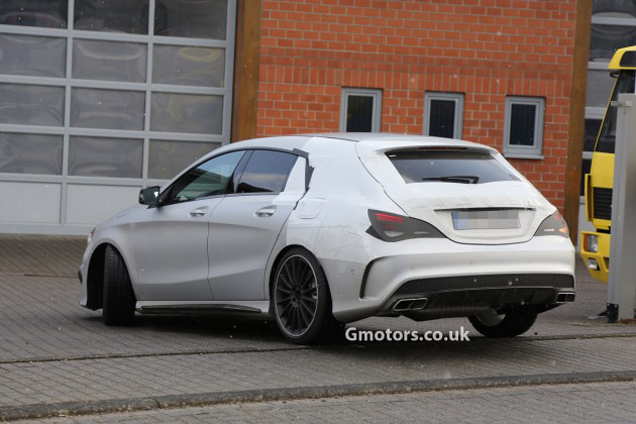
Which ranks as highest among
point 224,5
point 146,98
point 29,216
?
point 224,5

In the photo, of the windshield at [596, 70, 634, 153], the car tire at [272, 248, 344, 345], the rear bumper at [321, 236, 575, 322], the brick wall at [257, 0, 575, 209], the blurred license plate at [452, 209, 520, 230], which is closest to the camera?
the rear bumper at [321, 236, 575, 322]

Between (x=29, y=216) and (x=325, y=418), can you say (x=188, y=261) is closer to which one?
(x=325, y=418)

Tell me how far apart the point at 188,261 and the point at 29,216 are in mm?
10718

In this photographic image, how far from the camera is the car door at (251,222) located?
9.27m

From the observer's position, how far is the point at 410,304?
843cm

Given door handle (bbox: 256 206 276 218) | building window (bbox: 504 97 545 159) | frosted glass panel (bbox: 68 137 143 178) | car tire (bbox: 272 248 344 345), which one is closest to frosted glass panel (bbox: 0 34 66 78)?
frosted glass panel (bbox: 68 137 143 178)

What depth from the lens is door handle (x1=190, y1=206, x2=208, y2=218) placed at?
9.91m

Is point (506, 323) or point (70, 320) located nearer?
point (506, 323)

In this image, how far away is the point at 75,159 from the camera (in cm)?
2036

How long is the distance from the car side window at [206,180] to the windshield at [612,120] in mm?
3811

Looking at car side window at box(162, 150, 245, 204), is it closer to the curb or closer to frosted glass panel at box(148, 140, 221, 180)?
the curb

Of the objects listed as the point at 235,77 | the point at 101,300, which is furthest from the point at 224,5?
the point at 101,300

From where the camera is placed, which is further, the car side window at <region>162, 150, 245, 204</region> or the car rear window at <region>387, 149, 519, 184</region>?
the car side window at <region>162, 150, 245, 204</region>

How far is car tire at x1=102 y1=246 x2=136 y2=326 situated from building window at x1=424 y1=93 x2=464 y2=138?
10.4m
